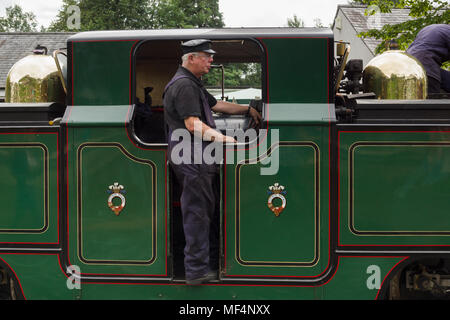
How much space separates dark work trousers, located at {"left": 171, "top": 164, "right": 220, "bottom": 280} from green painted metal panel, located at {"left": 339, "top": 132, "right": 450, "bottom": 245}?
0.86m

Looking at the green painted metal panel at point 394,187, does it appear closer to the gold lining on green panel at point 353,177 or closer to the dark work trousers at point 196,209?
the gold lining on green panel at point 353,177

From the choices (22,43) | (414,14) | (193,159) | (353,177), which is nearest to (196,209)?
(193,159)

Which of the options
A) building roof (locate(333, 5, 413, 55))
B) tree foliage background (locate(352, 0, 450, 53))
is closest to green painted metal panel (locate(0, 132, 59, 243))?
tree foliage background (locate(352, 0, 450, 53))

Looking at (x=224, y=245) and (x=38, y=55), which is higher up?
(x=38, y=55)

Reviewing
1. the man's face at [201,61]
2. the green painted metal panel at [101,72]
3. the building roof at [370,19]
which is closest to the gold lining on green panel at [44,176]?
the green painted metal panel at [101,72]

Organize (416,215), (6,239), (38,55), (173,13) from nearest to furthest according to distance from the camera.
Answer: (416,215), (6,239), (38,55), (173,13)

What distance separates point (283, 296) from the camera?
312 cm

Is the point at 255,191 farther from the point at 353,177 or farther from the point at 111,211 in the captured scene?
the point at 111,211

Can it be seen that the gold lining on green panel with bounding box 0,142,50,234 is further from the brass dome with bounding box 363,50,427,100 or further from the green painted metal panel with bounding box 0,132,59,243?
the brass dome with bounding box 363,50,427,100

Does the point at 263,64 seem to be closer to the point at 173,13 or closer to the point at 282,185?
the point at 282,185

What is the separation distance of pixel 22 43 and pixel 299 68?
18.9 meters

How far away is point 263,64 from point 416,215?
138 centimetres

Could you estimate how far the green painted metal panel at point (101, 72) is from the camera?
Result: 10.3ft

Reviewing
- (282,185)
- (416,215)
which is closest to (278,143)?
(282,185)
